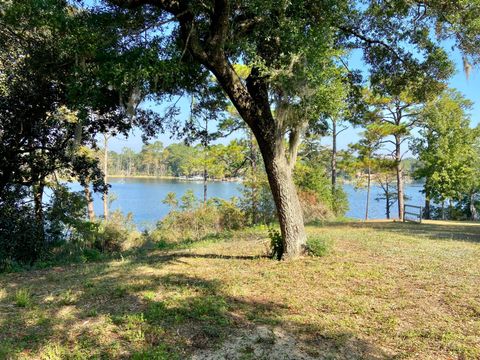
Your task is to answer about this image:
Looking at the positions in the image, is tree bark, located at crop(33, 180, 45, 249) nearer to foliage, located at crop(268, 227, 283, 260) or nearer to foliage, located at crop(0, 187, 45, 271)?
foliage, located at crop(0, 187, 45, 271)

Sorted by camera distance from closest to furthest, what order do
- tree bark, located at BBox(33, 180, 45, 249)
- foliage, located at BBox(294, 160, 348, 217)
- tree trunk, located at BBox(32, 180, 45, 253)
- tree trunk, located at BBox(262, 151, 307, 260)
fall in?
tree trunk, located at BBox(262, 151, 307, 260) < tree trunk, located at BBox(32, 180, 45, 253) < tree bark, located at BBox(33, 180, 45, 249) < foliage, located at BBox(294, 160, 348, 217)

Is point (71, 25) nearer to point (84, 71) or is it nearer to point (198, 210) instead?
point (84, 71)

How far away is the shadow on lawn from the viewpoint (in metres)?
3.05

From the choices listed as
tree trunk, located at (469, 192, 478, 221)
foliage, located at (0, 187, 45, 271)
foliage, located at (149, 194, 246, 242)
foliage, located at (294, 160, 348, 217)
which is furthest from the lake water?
tree trunk, located at (469, 192, 478, 221)

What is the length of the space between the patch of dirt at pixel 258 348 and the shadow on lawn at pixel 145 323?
0.02 meters

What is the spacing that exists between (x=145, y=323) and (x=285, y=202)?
3.18m

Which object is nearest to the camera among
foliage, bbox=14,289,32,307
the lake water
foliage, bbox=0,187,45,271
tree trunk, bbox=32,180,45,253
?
foliage, bbox=14,289,32,307

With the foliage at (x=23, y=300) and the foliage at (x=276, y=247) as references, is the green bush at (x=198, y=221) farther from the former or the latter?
the foliage at (x=23, y=300)

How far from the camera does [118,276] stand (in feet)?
18.0

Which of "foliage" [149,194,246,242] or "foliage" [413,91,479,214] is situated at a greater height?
"foliage" [413,91,479,214]

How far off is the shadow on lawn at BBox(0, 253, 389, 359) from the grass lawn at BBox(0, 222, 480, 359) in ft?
0.04

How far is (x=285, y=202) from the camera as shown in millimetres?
6043

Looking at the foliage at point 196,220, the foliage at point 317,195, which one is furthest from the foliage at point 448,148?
the foliage at point 196,220

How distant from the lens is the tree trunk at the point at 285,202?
596 centimetres
